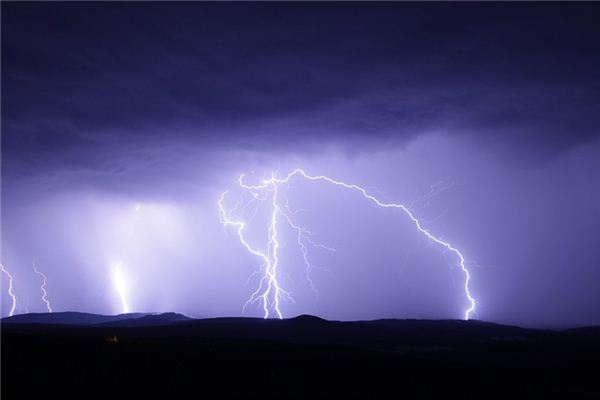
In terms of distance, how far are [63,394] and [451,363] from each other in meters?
11.3

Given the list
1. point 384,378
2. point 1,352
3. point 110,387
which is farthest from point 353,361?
point 1,352

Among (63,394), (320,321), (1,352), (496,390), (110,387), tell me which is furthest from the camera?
(320,321)

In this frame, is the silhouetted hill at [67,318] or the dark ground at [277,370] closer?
the dark ground at [277,370]

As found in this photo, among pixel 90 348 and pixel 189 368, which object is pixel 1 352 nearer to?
pixel 90 348

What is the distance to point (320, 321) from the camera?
97.2 feet

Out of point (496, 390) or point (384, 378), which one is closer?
point (496, 390)

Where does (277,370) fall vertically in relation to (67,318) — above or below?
below

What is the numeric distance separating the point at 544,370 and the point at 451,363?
2.88m

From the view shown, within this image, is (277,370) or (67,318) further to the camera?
(67,318)

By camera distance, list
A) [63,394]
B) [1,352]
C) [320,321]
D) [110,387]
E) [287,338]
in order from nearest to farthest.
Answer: [63,394], [110,387], [1,352], [287,338], [320,321]

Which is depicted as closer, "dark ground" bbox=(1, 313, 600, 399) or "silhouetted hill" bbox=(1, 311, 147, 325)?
"dark ground" bbox=(1, 313, 600, 399)

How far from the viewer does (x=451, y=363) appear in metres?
15.4

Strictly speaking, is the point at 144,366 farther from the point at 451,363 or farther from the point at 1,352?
the point at 451,363

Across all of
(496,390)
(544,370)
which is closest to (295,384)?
(496,390)
